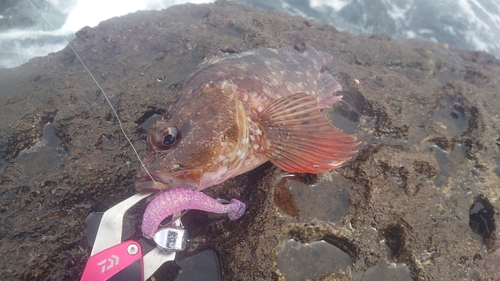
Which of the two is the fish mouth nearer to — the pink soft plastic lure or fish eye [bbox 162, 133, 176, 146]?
the pink soft plastic lure

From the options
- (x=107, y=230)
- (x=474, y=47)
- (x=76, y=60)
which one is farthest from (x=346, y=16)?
(x=107, y=230)

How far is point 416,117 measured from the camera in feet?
13.7

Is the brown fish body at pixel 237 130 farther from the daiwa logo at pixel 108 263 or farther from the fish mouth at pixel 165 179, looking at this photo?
the daiwa logo at pixel 108 263

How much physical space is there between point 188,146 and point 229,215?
74cm

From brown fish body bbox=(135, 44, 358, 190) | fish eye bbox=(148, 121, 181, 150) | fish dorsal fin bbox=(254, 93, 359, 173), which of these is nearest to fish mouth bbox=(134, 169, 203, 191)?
brown fish body bbox=(135, 44, 358, 190)

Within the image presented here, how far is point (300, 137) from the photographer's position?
3090 millimetres

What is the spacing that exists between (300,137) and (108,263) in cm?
195

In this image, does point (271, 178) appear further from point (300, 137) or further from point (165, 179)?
point (165, 179)

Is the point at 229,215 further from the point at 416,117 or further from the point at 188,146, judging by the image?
the point at 416,117

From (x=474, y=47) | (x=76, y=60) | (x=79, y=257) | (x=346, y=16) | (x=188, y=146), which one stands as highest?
(x=188, y=146)

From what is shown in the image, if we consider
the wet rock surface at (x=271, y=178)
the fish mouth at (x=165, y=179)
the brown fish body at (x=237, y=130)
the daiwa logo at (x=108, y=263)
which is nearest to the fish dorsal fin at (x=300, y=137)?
the brown fish body at (x=237, y=130)

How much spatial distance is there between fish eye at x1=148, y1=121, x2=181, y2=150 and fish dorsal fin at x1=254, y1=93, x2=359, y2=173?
33.9 inches

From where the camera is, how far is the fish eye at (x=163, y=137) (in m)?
2.65

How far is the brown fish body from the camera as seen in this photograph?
2.60 metres
